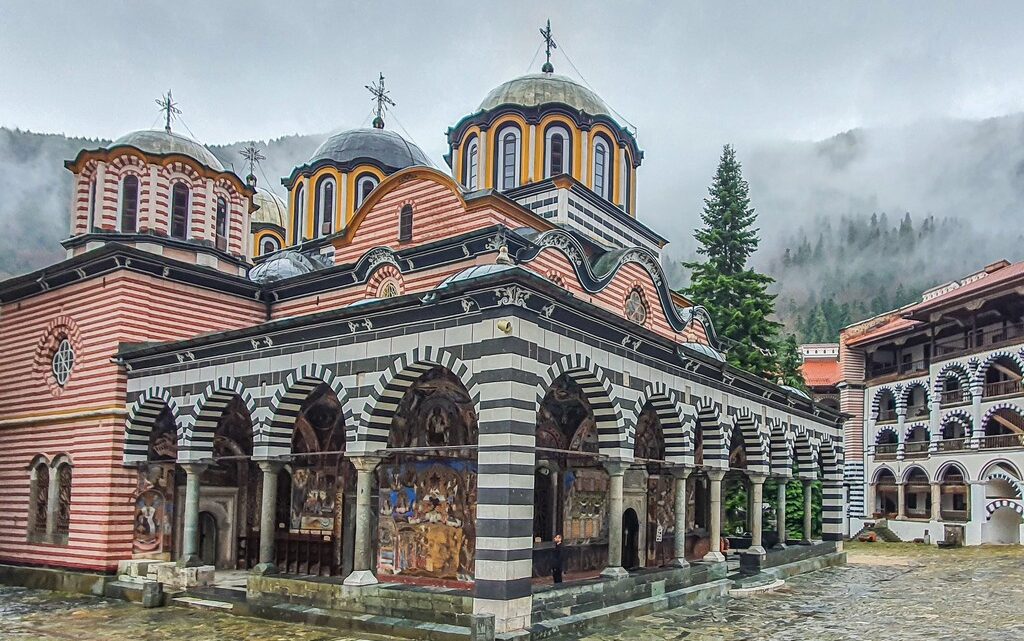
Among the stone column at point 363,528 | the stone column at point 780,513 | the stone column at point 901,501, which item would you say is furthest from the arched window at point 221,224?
the stone column at point 901,501

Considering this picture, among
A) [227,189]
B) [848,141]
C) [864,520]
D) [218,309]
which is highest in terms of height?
[848,141]

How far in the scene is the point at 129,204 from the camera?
19047 millimetres

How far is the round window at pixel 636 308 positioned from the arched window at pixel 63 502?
38.0ft

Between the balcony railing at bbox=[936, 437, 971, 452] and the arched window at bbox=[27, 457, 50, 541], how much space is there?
29.6 metres

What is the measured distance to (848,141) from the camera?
125 metres

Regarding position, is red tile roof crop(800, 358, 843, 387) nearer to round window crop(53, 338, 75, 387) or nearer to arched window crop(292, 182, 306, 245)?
arched window crop(292, 182, 306, 245)

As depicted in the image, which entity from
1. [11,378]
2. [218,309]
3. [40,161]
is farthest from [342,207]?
[40,161]

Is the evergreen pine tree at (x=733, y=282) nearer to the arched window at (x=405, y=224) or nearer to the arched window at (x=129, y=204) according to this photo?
the arched window at (x=405, y=224)

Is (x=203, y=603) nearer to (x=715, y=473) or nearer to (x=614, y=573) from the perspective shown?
(x=614, y=573)

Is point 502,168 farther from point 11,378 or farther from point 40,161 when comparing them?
point 40,161

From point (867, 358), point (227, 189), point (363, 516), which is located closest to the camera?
point (363, 516)

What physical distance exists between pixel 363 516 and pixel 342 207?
12.4 metres

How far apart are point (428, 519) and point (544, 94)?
11784 millimetres

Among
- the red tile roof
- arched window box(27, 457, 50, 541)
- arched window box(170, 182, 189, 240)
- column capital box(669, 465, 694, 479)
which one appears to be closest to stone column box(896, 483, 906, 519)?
the red tile roof
